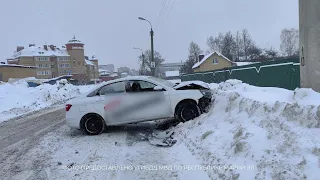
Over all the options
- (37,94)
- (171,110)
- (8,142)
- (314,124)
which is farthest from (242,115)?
(37,94)

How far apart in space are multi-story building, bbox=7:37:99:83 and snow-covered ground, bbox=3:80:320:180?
11010cm

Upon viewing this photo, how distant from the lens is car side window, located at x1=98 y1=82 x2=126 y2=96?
9.48 m

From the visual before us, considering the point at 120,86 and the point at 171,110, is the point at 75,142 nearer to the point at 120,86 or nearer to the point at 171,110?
the point at 120,86

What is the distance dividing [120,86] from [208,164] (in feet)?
15.3

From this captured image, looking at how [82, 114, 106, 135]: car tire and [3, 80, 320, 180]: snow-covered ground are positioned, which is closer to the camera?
[3, 80, 320, 180]: snow-covered ground

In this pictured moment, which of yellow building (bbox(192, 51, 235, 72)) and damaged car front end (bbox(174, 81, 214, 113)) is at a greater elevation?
yellow building (bbox(192, 51, 235, 72))

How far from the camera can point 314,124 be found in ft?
15.7

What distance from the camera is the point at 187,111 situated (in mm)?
A: 9008

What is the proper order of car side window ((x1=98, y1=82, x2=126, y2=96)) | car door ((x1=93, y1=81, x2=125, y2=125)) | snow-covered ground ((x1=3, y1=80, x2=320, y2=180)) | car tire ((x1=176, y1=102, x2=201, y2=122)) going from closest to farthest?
snow-covered ground ((x1=3, y1=80, x2=320, y2=180))
car tire ((x1=176, y1=102, x2=201, y2=122))
car door ((x1=93, y1=81, x2=125, y2=125))
car side window ((x1=98, y1=82, x2=126, y2=96))

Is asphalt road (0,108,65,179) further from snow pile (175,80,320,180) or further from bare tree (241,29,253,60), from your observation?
bare tree (241,29,253,60)

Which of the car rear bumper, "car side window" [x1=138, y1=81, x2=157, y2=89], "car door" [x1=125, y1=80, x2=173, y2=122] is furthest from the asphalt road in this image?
"car side window" [x1=138, y1=81, x2=157, y2=89]

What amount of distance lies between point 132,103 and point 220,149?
3.96 metres

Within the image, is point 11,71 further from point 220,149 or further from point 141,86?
point 220,149

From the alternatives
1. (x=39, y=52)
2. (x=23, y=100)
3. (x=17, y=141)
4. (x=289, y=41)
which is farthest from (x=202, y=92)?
(x=39, y=52)
